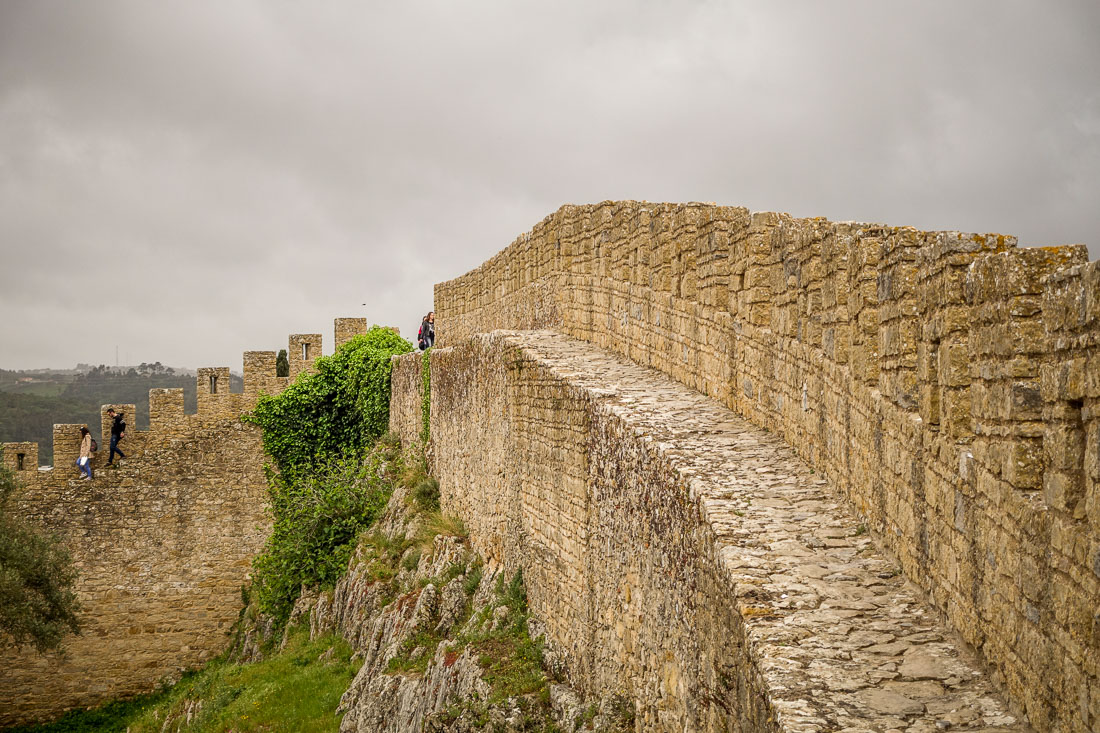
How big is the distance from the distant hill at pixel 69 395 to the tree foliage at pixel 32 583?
541 centimetres

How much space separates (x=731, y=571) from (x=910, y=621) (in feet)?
2.65

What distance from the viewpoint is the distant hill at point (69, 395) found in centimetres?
4778

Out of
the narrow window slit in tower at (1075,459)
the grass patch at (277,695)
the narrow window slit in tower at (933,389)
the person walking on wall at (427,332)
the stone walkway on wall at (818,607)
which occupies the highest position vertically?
the person walking on wall at (427,332)

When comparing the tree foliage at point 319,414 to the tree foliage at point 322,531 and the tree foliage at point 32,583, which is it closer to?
the tree foliage at point 322,531

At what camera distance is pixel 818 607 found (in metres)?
3.88

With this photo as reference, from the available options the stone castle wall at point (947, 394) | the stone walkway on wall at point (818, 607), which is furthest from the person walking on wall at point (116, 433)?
the stone walkway on wall at point (818, 607)

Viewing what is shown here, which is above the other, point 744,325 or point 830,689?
point 744,325

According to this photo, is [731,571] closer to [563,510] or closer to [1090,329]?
[1090,329]

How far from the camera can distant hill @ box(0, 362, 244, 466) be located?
47.8 meters

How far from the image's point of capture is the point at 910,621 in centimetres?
371

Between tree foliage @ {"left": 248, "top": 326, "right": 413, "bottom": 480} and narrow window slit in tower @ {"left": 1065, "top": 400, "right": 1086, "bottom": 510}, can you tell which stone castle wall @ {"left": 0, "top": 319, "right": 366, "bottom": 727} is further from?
narrow window slit in tower @ {"left": 1065, "top": 400, "right": 1086, "bottom": 510}

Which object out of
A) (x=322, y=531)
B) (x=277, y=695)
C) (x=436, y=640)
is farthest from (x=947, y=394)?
(x=322, y=531)

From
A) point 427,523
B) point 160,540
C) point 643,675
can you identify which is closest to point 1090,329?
point 643,675

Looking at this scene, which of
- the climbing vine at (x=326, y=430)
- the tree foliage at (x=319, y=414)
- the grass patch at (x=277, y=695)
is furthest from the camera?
the tree foliage at (x=319, y=414)
